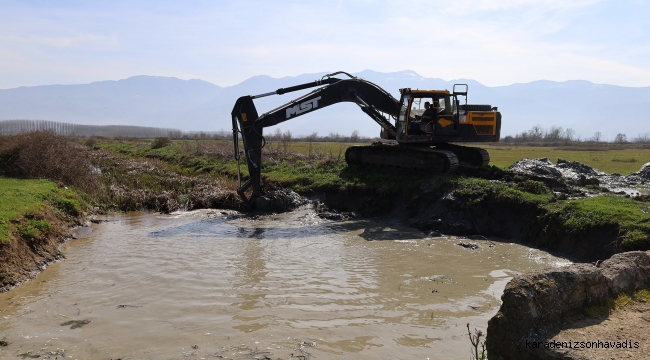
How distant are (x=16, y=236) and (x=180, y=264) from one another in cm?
306

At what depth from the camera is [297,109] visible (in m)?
15.5

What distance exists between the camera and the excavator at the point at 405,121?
1513cm

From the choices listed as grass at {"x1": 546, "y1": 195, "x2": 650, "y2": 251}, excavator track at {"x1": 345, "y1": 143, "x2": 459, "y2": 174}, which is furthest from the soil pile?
grass at {"x1": 546, "y1": 195, "x2": 650, "y2": 251}

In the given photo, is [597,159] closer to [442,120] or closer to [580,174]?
[580,174]

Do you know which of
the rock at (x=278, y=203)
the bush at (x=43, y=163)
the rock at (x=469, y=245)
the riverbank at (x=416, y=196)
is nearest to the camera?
the riverbank at (x=416, y=196)

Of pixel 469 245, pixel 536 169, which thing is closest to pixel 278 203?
pixel 469 245

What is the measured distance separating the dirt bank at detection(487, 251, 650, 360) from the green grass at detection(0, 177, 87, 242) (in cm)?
842

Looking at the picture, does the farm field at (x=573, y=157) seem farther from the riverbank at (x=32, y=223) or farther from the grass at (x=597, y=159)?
the riverbank at (x=32, y=223)

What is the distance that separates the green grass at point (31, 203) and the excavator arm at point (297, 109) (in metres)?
4.76

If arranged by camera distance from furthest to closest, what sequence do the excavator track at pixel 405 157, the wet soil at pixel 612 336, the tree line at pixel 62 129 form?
1. the tree line at pixel 62 129
2. the excavator track at pixel 405 157
3. the wet soil at pixel 612 336

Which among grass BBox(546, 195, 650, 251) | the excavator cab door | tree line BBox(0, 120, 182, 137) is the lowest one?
grass BBox(546, 195, 650, 251)

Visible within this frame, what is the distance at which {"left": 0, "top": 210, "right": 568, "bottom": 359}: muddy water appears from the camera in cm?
630

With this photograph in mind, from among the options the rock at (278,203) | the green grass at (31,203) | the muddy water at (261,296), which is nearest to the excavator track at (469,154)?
the muddy water at (261,296)

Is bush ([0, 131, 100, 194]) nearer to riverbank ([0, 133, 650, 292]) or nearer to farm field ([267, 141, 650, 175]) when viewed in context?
riverbank ([0, 133, 650, 292])
